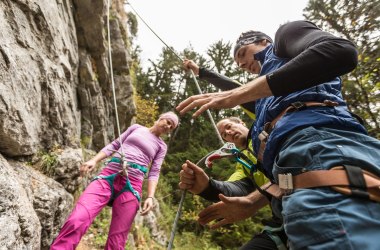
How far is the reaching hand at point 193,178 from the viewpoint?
2463mm

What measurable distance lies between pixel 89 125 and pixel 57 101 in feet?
9.13

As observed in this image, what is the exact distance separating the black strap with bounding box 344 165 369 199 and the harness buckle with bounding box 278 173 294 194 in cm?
29

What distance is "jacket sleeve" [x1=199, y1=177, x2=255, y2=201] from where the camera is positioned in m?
2.66

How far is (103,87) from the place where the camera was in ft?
29.9

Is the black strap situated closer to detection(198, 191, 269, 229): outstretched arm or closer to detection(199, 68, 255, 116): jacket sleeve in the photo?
detection(198, 191, 269, 229): outstretched arm

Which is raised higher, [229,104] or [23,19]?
[23,19]

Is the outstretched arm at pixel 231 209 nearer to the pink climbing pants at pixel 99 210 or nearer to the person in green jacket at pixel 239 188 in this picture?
the person in green jacket at pixel 239 188

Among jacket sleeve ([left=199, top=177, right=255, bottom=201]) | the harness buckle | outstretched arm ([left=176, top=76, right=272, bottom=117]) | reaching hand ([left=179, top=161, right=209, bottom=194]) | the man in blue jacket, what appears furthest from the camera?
jacket sleeve ([left=199, top=177, right=255, bottom=201])

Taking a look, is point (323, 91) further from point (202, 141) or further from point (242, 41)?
point (202, 141)

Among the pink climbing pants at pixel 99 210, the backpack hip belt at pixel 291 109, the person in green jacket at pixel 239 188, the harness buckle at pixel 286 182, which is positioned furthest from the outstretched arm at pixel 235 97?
the pink climbing pants at pixel 99 210

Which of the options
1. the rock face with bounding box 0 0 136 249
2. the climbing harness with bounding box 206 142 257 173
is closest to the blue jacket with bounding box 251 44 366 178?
the climbing harness with bounding box 206 142 257 173

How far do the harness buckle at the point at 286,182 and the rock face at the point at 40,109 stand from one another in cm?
258

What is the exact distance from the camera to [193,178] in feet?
8.36

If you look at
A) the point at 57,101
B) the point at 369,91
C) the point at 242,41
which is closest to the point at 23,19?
the point at 57,101
